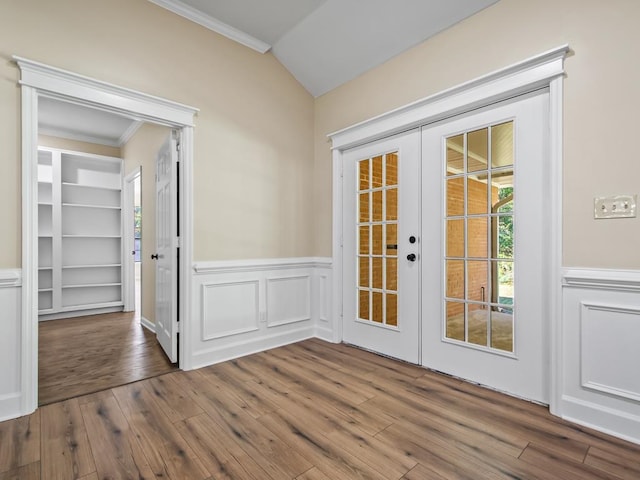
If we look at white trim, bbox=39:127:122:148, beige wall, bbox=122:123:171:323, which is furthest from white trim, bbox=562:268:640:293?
white trim, bbox=39:127:122:148

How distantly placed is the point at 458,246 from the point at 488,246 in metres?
0.22

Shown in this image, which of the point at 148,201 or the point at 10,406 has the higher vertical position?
the point at 148,201

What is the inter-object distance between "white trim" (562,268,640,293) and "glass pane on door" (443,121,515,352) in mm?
374

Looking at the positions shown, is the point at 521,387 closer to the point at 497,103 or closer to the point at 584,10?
the point at 497,103

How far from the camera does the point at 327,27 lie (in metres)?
2.95

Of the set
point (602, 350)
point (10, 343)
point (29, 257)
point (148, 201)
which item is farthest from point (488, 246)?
point (148, 201)

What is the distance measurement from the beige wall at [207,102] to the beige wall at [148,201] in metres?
1.22

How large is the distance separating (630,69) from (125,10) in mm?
3282

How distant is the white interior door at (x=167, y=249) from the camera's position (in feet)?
9.48

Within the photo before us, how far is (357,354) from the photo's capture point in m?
3.12

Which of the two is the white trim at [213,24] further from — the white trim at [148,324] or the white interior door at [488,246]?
the white trim at [148,324]

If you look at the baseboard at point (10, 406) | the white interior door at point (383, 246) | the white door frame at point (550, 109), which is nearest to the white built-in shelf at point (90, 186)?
the baseboard at point (10, 406)

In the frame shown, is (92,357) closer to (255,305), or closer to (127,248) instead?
(255,305)

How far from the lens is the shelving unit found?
482 centimetres
